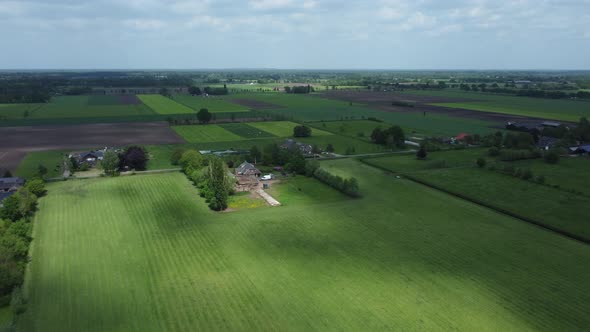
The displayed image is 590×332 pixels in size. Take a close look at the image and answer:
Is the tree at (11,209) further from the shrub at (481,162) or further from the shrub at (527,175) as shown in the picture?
the shrub at (527,175)

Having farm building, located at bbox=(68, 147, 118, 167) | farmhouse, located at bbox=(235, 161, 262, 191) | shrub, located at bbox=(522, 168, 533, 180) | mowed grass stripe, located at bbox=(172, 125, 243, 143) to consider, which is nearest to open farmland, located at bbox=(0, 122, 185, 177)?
mowed grass stripe, located at bbox=(172, 125, 243, 143)

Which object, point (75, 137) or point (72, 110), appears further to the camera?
point (72, 110)

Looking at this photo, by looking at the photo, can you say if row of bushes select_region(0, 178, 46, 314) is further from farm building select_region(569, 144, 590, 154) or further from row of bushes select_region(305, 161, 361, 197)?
farm building select_region(569, 144, 590, 154)

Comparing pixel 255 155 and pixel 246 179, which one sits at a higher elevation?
pixel 255 155

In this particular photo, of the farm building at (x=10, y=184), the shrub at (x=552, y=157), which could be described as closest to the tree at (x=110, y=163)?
the farm building at (x=10, y=184)

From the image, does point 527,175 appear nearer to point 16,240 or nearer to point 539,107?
point 16,240

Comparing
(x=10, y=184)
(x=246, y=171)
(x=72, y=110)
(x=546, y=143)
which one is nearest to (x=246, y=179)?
(x=246, y=171)

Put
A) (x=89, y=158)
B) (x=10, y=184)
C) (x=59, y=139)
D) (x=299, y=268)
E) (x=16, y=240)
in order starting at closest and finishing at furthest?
(x=299, y=268) → (x=16, y=240) → (x=10, y=184) → (x=89, y=158) → (x=59, y=139)
